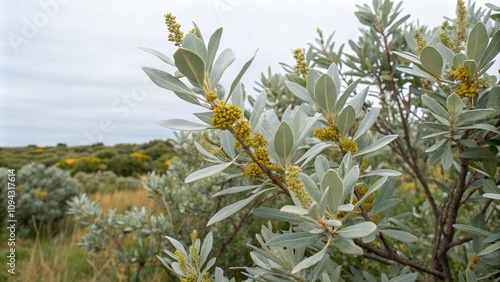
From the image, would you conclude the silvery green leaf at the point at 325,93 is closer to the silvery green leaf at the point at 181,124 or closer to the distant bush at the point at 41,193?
the silvery green leaf at the point at 181,124

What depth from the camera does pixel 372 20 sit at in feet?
7.97

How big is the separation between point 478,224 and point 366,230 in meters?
0.94

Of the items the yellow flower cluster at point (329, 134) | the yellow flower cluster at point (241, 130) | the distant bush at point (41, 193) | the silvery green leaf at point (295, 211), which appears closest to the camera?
the silvery green leaf at point (295, 211)

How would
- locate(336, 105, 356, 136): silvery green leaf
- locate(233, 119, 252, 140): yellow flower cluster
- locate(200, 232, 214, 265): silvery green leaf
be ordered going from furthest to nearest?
locate(200, 232, 214, 265): silvery green leaf
locate(336, 105, 356, 136): silvery green leaf
locate(233, 119, 252, 140): yellow flower cluster

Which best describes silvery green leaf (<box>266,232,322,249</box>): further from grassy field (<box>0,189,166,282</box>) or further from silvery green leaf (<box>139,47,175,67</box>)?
grassy field (<box>0,189,166,282</box>)

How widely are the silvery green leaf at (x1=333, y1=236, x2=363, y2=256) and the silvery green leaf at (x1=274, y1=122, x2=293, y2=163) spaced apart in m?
0.24

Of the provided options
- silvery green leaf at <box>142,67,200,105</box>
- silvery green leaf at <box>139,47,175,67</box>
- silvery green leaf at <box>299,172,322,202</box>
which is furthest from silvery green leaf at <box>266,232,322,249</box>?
silvery green leaf at <box>139,47,175,67</box>

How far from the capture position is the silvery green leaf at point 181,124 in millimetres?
1058

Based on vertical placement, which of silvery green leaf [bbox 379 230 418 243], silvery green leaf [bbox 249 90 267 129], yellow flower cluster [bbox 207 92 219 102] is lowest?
silvery green leaf [bbox 379 230 418 243]

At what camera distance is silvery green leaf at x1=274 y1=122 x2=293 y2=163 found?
98cm

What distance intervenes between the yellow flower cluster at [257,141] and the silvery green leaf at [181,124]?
126mm

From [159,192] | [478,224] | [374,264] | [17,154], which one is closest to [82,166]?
[17,154]

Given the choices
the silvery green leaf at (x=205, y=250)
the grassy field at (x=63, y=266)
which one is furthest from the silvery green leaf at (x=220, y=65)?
the grassy field at (x=63, y=266)

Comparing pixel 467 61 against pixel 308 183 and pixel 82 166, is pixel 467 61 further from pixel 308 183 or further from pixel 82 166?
pixel 82 166
